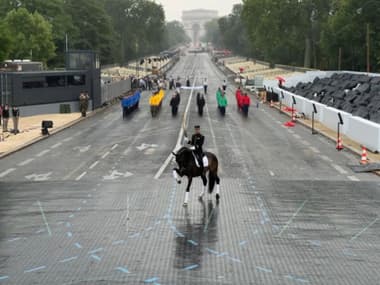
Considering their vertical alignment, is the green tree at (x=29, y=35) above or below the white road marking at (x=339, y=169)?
above

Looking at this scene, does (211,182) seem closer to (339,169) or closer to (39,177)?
(39,177)

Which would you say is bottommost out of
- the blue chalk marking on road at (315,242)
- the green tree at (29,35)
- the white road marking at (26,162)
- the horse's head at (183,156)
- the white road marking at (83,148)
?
the blue chalk marking on road at (315,242)

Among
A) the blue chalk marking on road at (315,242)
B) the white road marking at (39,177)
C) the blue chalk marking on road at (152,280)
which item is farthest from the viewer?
the white road marking at (39,177)

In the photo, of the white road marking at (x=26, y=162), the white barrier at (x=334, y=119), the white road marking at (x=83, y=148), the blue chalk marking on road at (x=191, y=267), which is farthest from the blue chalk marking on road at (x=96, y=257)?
the white barrier at (x=334, y=119)

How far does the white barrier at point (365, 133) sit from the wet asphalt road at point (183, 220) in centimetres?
183

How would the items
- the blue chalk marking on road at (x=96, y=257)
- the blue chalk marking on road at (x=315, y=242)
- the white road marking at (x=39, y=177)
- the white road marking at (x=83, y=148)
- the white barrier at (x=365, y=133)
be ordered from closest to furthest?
the blue chalk marking on road at (x=96, y=257), the blue chalk marking on road at (x=315, y=242), the white road marking at (x=39, y=177), the white barrier at (x=365, y=133), the white road marking at (x=83, y=148)

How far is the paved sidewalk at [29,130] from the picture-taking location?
115 feet

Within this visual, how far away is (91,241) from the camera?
16031 millimetres

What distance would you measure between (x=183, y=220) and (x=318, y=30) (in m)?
111

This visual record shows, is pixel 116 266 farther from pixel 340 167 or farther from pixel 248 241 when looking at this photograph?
pixel 340 167

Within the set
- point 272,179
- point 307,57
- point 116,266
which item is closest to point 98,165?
point 272,179

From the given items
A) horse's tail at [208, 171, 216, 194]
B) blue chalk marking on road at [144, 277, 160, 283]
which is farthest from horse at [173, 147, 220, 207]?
blue chalk marking on road at [144, 277, 160, 283]

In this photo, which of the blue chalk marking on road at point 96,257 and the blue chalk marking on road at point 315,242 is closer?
the blue chalk marking on road at point 96,257

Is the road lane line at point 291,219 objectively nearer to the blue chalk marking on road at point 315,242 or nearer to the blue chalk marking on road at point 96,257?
the blue chalk marking on road at point 315,242
